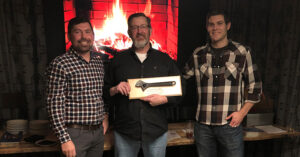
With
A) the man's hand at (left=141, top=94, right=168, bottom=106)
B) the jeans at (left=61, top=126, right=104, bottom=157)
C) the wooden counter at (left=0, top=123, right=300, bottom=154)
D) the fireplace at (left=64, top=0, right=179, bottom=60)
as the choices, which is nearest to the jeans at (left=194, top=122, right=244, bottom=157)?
the wooden counter at (left=0, top=123, right=300, bottom=154)

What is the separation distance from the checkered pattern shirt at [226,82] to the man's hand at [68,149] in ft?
3.56

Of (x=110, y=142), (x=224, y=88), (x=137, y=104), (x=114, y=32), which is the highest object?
(x=114, y=32)

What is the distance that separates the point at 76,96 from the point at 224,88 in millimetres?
1200

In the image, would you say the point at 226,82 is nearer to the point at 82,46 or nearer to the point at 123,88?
the point at 123,88

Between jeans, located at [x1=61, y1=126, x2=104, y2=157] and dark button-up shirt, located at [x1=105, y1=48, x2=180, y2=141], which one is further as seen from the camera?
dark button-up shirt, located at [x1=105, y1=48, x2=180, y2=141]

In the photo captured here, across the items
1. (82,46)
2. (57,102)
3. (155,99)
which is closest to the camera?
(57,102)

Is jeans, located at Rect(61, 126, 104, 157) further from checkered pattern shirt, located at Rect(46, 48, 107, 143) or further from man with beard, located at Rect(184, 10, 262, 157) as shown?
man with beard, located at Rect(184, 10, 262, 157)

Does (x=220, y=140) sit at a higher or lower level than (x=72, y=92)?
lower

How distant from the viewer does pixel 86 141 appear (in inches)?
68.7

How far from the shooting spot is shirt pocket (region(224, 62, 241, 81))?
199 cm

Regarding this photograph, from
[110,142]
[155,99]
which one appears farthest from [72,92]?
[110,142]

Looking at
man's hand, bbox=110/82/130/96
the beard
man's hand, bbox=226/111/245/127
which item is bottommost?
man's hand, bbox=226/111/245/127

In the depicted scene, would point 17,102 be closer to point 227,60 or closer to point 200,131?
point 200,131

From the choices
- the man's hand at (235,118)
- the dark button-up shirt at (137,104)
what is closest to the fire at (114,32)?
the dark button-up shirt at (137,104)
